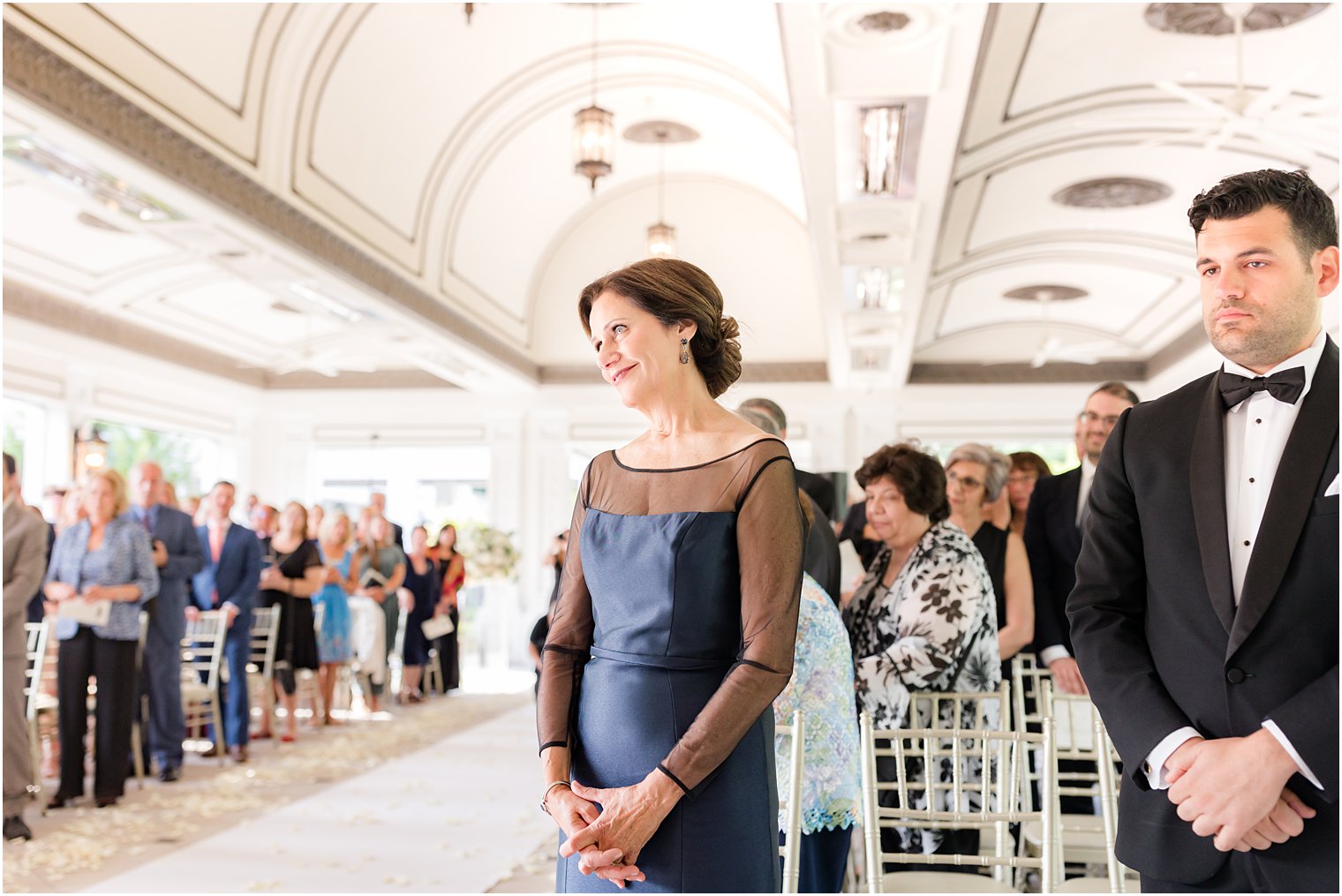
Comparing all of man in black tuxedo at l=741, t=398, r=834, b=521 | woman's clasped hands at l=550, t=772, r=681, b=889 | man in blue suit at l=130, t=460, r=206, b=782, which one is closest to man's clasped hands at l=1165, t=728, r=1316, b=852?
woman's clasped hands at l=550, t=772, r=681, b=889

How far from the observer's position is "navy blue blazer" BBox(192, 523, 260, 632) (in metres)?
7.16

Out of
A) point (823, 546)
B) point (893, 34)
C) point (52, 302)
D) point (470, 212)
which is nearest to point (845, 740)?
point (823, 546)

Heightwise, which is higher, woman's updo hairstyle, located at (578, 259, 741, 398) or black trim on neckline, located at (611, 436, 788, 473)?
woman's updo hairstyle, located at (578, 259, 741, 398)

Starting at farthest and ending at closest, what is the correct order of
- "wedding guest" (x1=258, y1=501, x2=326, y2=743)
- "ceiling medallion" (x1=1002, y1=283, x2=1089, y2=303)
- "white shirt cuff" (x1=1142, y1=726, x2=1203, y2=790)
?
1. "ceiling medallion" (x1=1002, y1=283, x2=1089, y2=303)
2. "wedding guest" (x1=258, y1=501, x2=326, y2=743)
3. "white shirt cuff" (x1=1142, y1=726, x2=1203, y2=790)

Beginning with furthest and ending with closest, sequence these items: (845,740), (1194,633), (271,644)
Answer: (271,644)
(845,740)
(1194,633)

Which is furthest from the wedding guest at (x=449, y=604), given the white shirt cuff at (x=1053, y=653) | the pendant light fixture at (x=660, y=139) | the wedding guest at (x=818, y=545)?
the wedding guest at (x=818, y=545)

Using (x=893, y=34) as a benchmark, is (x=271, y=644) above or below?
below

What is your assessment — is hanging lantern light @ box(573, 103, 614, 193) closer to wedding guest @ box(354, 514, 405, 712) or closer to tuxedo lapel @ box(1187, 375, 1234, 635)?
wedding guest @ box(354, 514, 405, 712)

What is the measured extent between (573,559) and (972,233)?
27.7 feet

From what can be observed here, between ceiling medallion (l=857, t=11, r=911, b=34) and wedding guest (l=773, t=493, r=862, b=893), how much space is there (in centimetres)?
280

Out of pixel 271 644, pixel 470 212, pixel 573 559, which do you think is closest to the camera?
pixel 573 559

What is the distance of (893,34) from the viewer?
4.87 metres

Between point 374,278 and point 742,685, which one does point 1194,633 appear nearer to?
point 742,685

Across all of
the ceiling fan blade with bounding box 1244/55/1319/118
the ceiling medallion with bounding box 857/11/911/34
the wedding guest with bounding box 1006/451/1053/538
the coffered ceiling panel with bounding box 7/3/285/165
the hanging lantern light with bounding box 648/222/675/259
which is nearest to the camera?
the ceiling fan blade with bounding box 1244/55/1319/118
